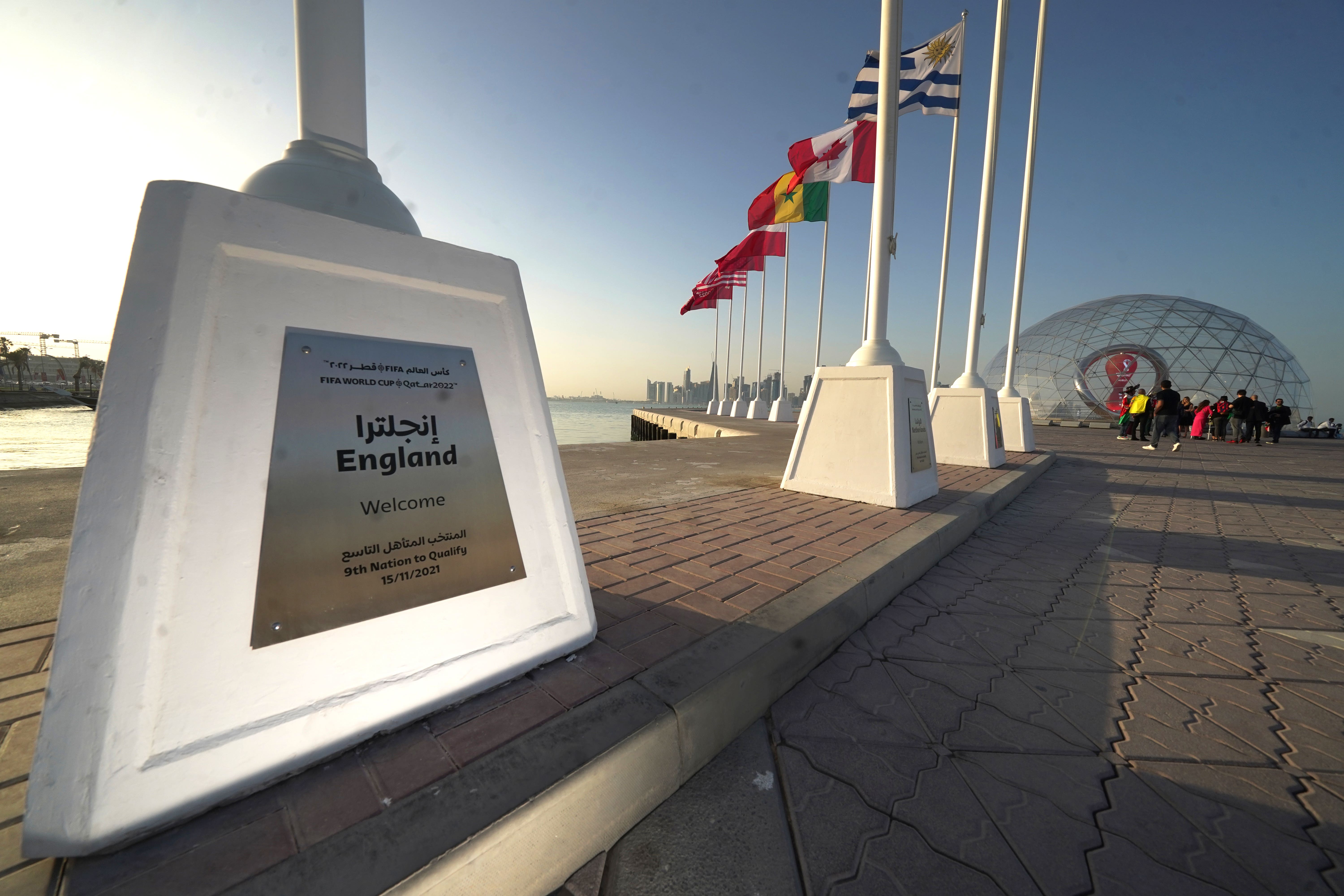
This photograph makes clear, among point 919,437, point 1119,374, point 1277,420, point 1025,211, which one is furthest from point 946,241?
point 1119,374

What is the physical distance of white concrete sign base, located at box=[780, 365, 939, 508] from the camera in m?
4.82

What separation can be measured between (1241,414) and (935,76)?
52.1 feet

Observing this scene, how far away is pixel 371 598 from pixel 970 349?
10.1 metres

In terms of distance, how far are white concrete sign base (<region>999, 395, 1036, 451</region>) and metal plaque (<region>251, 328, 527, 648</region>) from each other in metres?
11.7

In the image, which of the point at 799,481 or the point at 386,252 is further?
the point at 799,481

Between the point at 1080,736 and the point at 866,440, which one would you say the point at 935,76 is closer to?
the point at 866,440

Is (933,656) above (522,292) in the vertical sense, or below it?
below

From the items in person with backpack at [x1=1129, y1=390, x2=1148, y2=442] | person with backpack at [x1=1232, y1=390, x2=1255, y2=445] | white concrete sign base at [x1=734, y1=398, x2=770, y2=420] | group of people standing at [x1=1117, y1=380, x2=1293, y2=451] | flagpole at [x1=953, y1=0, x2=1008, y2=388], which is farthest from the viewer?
white concrete sign base at [x1=734, y1=398, x2=770, y2=420]

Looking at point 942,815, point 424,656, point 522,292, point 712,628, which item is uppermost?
point 522,292

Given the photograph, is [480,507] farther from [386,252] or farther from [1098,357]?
[1098,357]

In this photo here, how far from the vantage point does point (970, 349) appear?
9039 millimetres

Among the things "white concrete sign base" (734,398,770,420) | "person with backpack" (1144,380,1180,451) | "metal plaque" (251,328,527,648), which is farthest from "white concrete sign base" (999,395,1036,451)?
"white concrete sign base" (734,398,770,420)

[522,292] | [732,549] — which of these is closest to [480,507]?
[522,292]

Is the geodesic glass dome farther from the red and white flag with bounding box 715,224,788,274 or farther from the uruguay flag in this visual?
the uruguay flag
